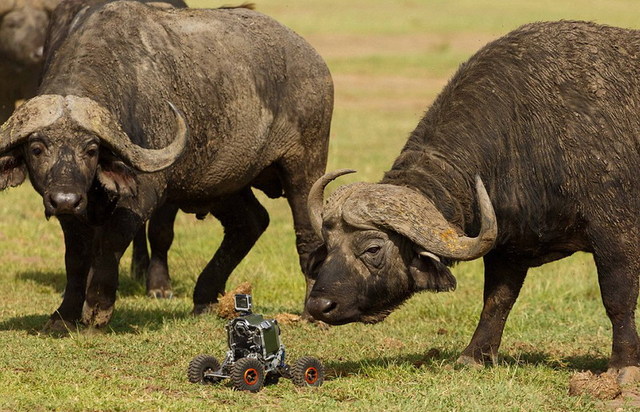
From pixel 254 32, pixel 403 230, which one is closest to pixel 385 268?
pixel 403 230

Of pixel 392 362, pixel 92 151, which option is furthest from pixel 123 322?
pixel 392 362

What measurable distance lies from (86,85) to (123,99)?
31 cm

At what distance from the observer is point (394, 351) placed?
27.0 feet

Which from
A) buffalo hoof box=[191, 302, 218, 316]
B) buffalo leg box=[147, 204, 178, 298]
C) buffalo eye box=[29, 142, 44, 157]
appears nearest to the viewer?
buffalo eye box=[29, 142, 44, 157]

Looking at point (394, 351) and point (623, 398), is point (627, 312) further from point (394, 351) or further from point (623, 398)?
point (394, 351)

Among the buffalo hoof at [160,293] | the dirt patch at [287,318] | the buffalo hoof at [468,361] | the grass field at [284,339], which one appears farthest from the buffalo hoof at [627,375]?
the buffalo hoof at [160,293]

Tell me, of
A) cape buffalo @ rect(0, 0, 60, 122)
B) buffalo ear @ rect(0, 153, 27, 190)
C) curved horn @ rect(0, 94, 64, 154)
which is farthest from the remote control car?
cape buffalo @ rect(0, 0, 60, 122)

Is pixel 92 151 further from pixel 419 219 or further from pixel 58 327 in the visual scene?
pixel 419 219

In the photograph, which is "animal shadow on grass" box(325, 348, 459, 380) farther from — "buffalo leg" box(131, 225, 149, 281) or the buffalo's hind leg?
"buffalo leg" box(131, 225, 149, 281)

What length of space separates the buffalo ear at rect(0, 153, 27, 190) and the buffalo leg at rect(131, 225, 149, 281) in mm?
3390

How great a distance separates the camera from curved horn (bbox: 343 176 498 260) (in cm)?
666

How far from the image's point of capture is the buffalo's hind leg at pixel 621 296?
734 cm

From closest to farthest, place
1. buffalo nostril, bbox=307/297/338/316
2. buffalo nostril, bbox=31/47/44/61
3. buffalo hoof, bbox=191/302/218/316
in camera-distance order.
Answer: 1. buffalo nostril, bbox=307/297/338/316
2. buffalo hoof, bbox=191/302/218/316
3. buffalo nostril, bbox=31/47/44/61

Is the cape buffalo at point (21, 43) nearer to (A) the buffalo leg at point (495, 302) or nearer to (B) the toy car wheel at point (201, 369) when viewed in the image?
(A) the buffalo leg at point (495, 302)
